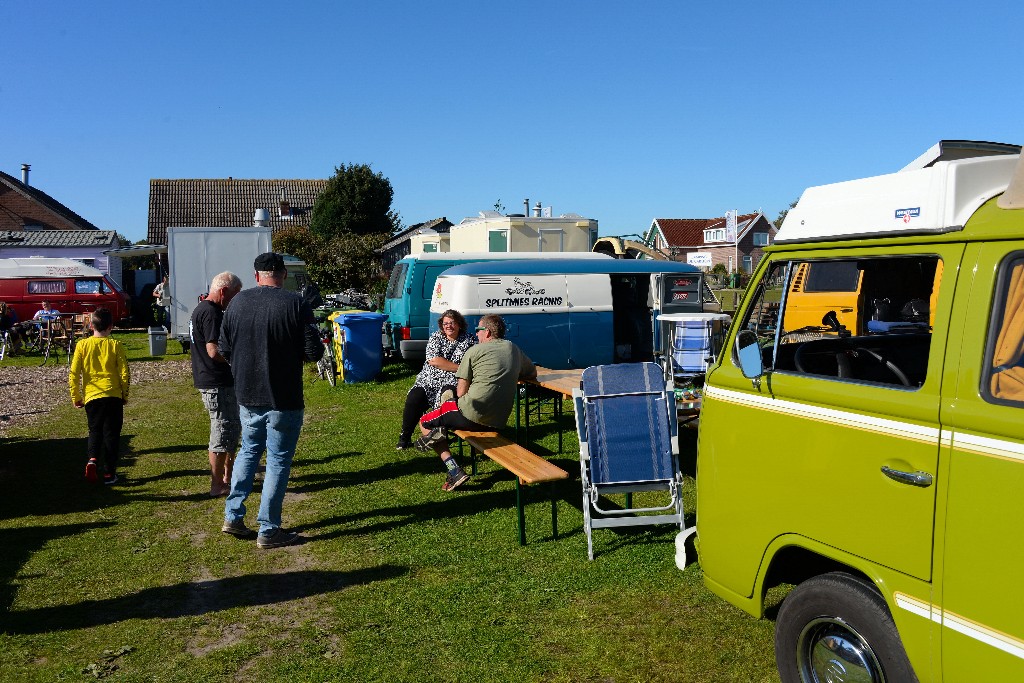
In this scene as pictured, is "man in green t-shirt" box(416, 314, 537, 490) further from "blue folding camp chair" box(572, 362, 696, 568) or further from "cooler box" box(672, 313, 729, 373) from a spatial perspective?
"cooler box" box(672, 313, 729, 373)

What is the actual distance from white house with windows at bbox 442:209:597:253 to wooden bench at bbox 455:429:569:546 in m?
12.8

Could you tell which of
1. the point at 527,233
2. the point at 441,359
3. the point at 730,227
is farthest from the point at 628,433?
the point at 730,227

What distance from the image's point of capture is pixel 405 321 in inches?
563

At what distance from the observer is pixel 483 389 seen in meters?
6.84

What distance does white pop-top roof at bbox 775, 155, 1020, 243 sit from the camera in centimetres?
287

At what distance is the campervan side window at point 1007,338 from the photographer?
8.45 ft

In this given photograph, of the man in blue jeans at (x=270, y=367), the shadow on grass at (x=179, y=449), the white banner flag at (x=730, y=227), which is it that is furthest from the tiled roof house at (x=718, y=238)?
the man in blue jeans at (x=270, y=367)

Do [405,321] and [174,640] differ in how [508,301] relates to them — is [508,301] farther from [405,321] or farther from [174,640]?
[174,640]

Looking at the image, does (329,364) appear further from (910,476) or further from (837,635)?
(910,476)

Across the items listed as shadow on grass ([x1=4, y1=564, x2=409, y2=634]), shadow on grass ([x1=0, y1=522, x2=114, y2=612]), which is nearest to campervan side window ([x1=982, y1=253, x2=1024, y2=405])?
shadow on grass ([x1=4, y1=564, x2=409, y2=634])

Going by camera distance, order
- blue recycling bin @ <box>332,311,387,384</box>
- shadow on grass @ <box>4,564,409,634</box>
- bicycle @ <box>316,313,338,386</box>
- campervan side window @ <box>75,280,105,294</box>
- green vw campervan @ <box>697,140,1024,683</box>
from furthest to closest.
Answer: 1. campervan side window @ <box>75,280,105,294</box>
2. bicycle @ <box>316,313,338,386</box>
3. blue recycling bin @ <box>332,311,387,384</box>
4. shadow on grass @ <box>4,564,409,634</box>
5. green vw campervan @ <box>697,140,1024,683</box>

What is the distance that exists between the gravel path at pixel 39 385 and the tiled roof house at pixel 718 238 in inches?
2036

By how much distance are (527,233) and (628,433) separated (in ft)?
47.6

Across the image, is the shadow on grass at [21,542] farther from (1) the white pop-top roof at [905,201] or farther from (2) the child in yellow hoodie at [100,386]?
(1) the white pop-top roof at [905,201]
